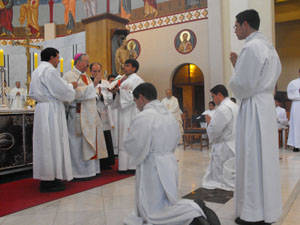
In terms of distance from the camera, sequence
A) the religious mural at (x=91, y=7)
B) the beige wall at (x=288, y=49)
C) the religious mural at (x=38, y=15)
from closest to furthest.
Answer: the religious mural at (x=91, y=7) → the beige wall at (x=288, y=49) → the religious mural at (x=38, y=15)

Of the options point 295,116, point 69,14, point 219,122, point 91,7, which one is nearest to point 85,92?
point 219,122

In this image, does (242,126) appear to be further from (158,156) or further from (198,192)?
(198,192)

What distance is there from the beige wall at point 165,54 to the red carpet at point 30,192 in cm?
781

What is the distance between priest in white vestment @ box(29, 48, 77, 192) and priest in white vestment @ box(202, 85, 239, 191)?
1984 mm

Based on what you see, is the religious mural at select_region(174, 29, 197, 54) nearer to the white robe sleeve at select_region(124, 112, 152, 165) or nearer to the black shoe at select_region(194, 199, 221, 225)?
the white robe sleeve at select_region(124, 112, 152, 165)

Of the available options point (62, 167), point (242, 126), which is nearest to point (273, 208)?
point (242, 126)

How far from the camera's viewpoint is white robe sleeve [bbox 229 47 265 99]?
104 inches

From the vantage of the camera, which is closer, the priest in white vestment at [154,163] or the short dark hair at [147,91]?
the priest in white vestment at [154,163]

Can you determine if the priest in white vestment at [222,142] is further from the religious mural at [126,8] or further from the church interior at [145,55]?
the religious mural at [126,8]

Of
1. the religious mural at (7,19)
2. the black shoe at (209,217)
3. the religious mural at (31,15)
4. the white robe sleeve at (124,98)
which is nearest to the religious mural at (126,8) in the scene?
the religious mural at (31,15)

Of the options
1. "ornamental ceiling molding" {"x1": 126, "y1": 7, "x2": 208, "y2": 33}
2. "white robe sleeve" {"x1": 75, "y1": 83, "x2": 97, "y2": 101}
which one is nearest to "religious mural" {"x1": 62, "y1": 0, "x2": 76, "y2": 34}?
"ornamental ceiling molding" {"x1": 126, "y1": 7, "x2": 208, "y2": 33}

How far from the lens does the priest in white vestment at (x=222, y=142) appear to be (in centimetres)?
430

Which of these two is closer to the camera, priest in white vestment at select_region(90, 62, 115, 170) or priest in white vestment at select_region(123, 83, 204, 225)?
priest in white vestment at select_region(123, 83, 204, 225)

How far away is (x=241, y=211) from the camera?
273 cm
